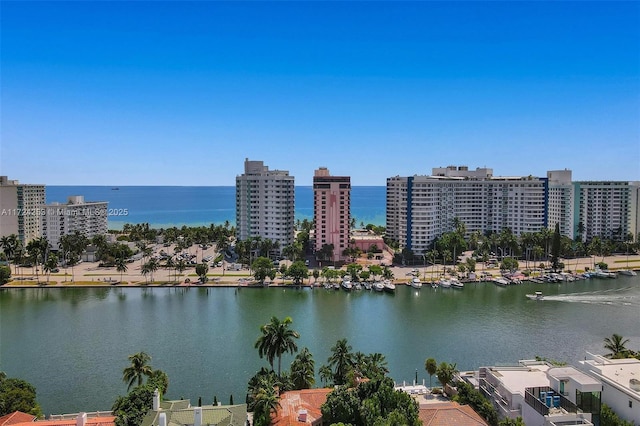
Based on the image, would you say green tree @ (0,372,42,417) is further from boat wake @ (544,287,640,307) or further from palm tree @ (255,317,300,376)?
boat wake @ (544,287,640,307)

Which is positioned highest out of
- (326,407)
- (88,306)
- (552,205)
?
(552,205)

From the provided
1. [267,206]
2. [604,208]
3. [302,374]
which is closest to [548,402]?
[302,374]

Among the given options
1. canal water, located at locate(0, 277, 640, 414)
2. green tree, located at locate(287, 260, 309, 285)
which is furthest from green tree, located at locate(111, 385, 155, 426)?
green tree, located at locate(287, 260, 309, 285)

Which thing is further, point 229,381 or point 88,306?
point 88,306

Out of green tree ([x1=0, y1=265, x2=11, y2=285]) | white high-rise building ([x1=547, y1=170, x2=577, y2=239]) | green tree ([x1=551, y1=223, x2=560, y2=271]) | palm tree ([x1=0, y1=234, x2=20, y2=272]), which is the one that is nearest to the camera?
green tree ([x1=0, y1=265, x2=11, y2=285])

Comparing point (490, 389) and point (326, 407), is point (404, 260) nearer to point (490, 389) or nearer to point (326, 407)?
point (490, 389)

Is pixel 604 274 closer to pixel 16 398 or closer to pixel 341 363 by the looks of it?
pixel 341 363

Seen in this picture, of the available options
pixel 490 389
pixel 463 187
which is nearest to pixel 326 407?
pixel 490 389
